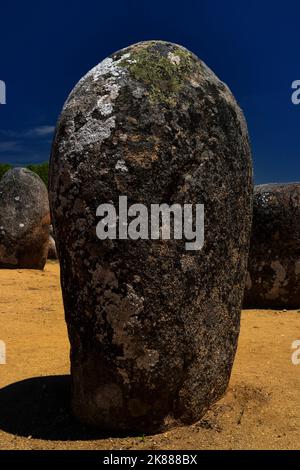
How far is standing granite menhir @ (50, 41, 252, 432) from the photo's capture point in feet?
12.3

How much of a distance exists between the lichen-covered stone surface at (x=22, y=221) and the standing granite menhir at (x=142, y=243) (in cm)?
1037

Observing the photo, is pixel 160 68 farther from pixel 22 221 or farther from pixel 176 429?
pixel 22 221

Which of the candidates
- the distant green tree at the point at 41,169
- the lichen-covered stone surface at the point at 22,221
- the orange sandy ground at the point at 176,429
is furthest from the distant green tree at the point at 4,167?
the orange sandy ground at the point at 176,429

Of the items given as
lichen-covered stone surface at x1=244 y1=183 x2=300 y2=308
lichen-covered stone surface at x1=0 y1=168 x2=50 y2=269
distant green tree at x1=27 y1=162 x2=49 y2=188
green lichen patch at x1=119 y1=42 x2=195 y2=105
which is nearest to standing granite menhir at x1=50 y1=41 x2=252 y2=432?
green lichen patch at x1=119 y1=42 x2=195 y2=105

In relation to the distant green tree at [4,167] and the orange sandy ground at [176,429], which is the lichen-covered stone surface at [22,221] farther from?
the distant green tree at [4,167]

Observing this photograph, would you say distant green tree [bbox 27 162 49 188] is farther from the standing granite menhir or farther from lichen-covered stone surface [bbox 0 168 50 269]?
the standing granite menhir

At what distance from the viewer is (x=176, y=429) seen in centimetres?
398

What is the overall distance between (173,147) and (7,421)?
2.39 meters

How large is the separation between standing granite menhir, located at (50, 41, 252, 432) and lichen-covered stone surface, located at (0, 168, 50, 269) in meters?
10.4

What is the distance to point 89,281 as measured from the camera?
3840 millimetres

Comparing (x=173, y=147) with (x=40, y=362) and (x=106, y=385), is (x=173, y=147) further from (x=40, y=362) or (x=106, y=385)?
(x=40, y=362)

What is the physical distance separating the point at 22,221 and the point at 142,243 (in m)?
10.9

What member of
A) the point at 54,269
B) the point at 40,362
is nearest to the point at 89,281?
the point at 40,362

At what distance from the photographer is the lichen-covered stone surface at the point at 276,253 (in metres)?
9.63
